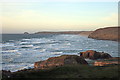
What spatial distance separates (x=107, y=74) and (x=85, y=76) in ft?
5.05

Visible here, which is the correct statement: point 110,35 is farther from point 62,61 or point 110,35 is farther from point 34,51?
point 62,61

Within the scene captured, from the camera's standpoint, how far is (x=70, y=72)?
11.1 m

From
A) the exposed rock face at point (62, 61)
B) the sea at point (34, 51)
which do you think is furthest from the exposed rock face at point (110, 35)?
the exposed rock face at point (62, 61)

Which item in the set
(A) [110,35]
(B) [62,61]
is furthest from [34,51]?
(A) [110,35]

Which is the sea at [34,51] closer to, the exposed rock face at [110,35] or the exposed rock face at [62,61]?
the exposed rock face at [62,61]

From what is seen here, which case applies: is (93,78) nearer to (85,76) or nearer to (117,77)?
(85,76)

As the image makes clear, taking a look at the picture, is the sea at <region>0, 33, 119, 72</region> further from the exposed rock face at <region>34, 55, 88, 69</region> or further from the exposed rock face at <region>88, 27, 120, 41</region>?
the exposed rock face at <region>88, 27, 120, 41</region>

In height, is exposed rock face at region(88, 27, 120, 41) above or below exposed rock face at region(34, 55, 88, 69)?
above

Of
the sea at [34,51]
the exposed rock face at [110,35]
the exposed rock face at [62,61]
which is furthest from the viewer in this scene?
the exposed rock face at [110,35]

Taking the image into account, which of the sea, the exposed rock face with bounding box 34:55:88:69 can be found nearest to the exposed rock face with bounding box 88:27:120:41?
the sea

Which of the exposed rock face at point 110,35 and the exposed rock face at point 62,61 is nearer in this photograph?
the exposed rock face at point 62,61

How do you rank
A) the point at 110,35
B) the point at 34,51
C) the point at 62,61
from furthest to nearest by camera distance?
1. the point at 110,35
2. the point at 34,51
3. the point at 62,61

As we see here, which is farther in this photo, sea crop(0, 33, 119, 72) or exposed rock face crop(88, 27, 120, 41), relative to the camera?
exposed rock face crop(88, 27, 120, 41)

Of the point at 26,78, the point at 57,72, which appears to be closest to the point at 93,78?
the point at 57,72
